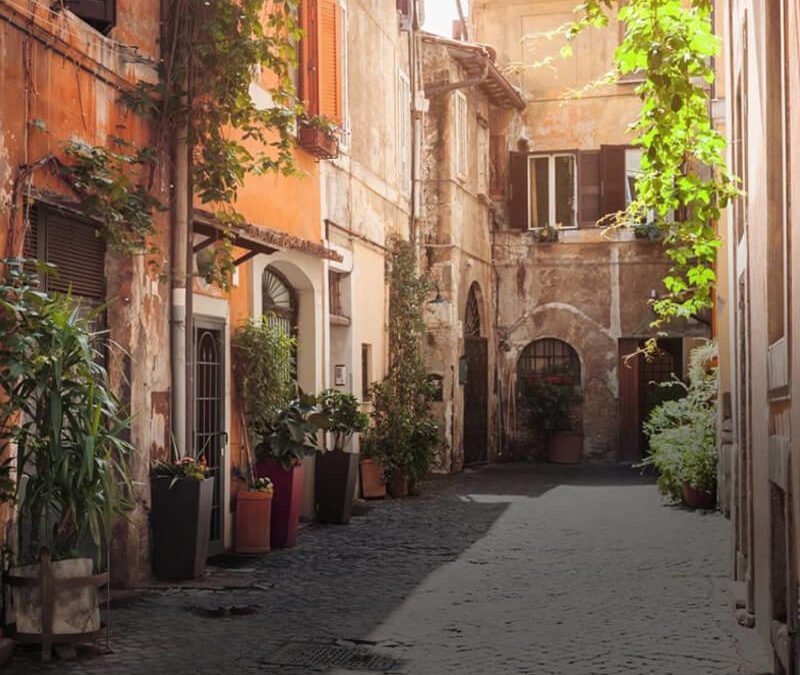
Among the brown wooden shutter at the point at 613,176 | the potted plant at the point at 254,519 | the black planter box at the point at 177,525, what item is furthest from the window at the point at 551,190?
the black planter box at the point at 177,525

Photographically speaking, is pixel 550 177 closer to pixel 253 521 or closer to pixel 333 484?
pixel 333 484

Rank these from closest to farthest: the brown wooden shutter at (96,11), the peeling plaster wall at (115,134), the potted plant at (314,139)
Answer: the peeling plaster wall at (115,134) → the brown wooden shutter at (96,11) → the potted plant at (314,139)

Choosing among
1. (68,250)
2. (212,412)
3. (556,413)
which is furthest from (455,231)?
(68,250)

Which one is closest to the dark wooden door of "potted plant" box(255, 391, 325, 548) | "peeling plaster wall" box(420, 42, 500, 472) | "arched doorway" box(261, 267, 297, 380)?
"peeling plaster wall" box(420, 42, 500, 472)

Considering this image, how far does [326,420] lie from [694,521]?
13.2 ft

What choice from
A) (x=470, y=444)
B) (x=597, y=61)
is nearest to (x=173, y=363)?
(x=470, y=444)

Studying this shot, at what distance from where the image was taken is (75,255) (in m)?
8.16

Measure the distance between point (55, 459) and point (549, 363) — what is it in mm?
17032

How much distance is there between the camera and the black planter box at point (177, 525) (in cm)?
878

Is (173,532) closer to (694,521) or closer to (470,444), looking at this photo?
(694,521)

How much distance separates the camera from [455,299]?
19.6 meters

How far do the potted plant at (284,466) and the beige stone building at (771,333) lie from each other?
4.14 metres

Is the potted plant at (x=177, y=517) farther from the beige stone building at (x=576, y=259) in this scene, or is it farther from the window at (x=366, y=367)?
the beige stone building at (x=576, y=259)

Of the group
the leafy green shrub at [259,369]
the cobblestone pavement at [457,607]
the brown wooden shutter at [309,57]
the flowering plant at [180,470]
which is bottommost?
the cobblestone pavement at [457,607]
